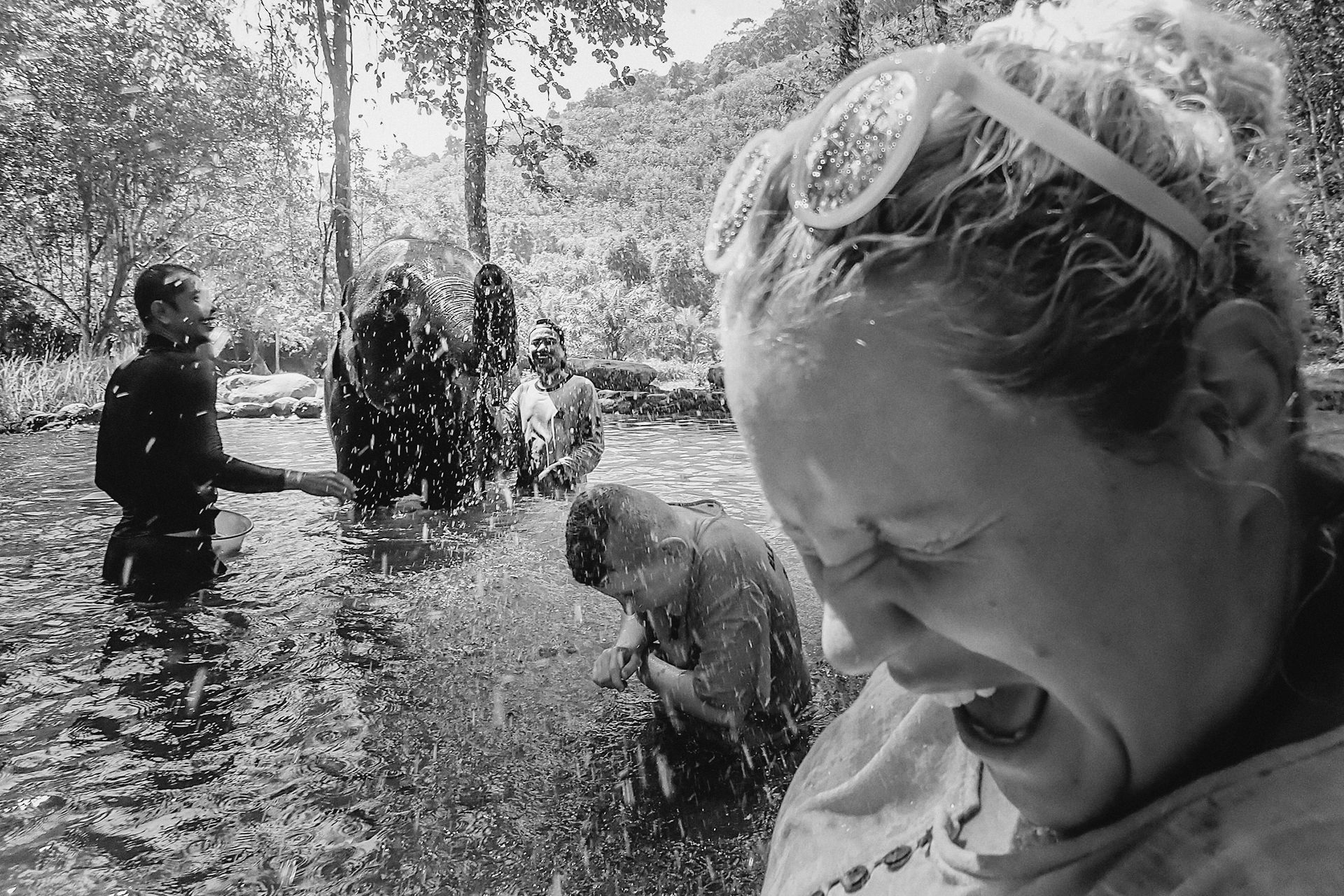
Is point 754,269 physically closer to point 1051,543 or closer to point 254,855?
point 1051,543

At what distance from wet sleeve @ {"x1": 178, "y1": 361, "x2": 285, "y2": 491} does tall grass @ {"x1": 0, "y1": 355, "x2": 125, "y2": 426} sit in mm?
12724

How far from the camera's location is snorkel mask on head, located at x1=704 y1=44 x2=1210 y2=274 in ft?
1.66

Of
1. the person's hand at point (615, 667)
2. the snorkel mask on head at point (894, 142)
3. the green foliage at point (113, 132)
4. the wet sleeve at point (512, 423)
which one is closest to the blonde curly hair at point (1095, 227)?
the snorkel mask on head at point (894, 142)

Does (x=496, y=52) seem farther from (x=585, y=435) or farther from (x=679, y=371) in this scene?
(x=679, y=371)

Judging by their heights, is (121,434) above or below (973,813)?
below

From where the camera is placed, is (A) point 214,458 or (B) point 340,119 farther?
(B) point 340,119

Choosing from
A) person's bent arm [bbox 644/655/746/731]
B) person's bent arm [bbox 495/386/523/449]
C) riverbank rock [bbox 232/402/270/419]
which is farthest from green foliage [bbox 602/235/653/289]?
person's bent arm [bbox 644/655/746/731]

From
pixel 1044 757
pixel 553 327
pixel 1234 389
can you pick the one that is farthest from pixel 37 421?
pixel 1234 389

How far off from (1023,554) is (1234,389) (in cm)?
16

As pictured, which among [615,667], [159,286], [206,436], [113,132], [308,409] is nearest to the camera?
[615,667]

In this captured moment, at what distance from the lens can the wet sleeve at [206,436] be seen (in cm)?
493

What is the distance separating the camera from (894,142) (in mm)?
565

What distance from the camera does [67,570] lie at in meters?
5.86

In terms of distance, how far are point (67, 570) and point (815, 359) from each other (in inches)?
268
